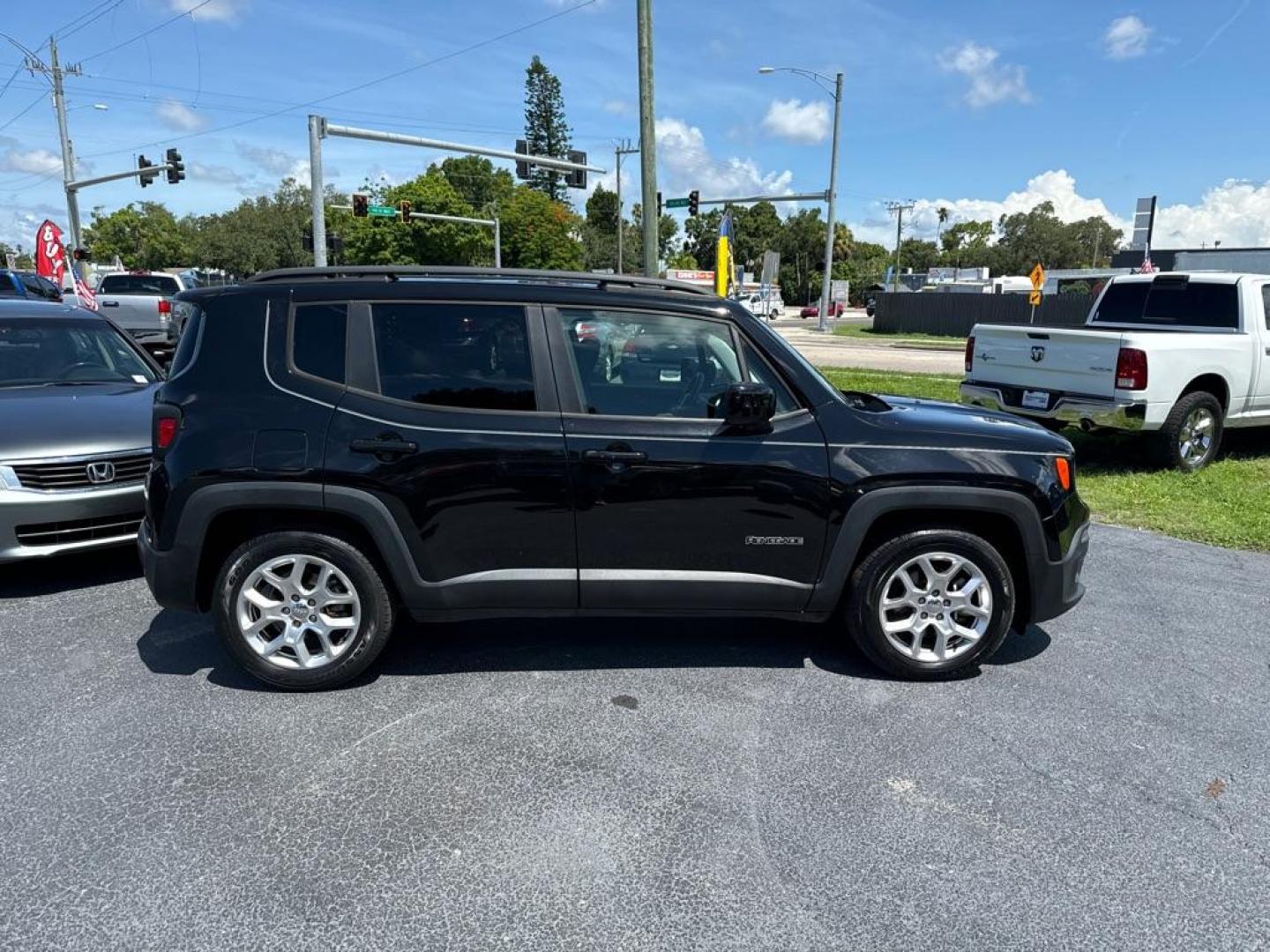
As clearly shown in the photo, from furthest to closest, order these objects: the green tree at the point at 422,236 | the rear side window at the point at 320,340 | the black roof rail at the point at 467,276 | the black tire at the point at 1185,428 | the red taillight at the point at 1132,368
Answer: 1. the green tree at the point at 422,236
2. the black tire at the point at 1185,428
3. the red taillight at the point at 1132,368
4. the black roof rail at the point at 467,276
5. the rear side window at the point at 320,340

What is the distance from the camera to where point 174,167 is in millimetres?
30547

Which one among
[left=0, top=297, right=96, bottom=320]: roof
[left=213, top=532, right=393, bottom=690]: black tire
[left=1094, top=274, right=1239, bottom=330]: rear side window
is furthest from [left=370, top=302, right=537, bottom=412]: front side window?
[left=1094, top=274, right=1239, bottom=330]: rear side window

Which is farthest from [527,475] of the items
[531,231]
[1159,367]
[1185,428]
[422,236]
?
[531,231]

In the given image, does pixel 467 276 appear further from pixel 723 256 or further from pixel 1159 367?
pixel 723 256

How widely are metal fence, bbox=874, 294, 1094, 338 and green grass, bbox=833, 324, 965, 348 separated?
728 millimetres

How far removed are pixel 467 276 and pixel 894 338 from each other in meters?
36.7

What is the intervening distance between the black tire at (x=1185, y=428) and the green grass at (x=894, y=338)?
955 inches

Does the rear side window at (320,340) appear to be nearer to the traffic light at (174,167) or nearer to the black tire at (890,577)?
the black tire at (890,577)

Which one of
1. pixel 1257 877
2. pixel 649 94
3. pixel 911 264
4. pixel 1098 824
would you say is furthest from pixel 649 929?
pixel 911 264

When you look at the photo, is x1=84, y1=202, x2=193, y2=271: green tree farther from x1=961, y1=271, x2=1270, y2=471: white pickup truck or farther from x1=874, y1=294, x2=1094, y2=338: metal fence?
x1=961, y1=271, x2=1270, y2=471: white pickup truck

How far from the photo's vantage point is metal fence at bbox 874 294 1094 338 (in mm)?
36438

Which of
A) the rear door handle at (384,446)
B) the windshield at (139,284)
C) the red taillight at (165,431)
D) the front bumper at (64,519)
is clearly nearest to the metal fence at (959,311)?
the windshield at (139,284)

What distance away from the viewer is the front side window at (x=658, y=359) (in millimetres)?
3734

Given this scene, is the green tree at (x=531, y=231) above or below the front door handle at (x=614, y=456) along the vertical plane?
above
